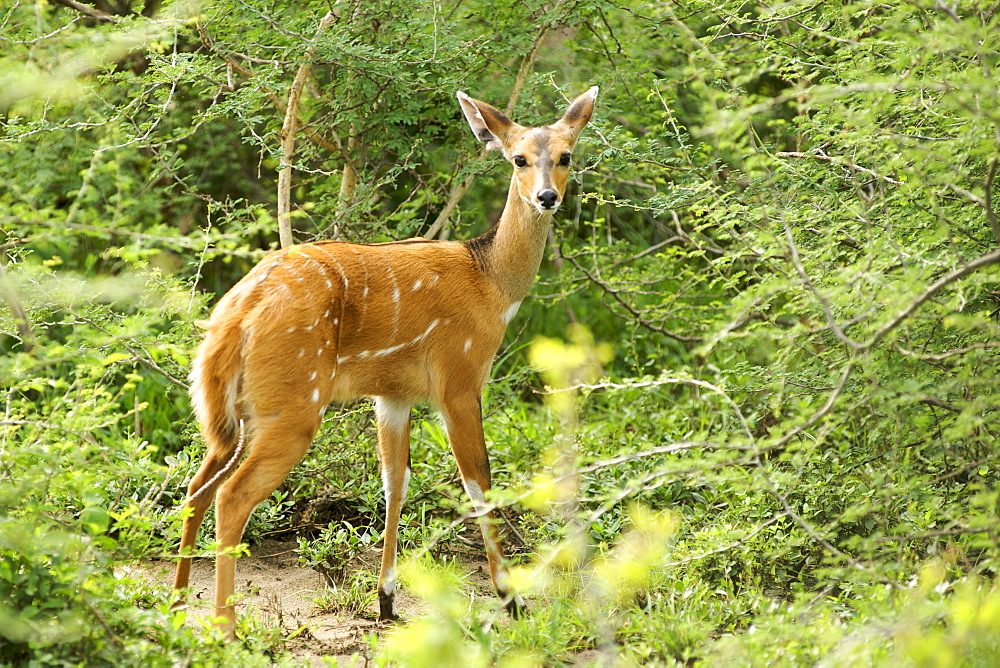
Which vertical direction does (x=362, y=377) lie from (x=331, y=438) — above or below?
above

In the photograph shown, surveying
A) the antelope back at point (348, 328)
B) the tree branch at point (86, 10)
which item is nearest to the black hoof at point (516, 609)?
the antelope back at point (348, 328)

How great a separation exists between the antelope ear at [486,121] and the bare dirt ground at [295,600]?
7.26 ft

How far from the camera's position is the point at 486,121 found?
5.23m

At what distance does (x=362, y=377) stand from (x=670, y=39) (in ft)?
9.50

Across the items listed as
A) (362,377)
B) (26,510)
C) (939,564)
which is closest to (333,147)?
(362,377)

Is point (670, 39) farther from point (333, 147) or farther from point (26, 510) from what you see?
point (26, 510)

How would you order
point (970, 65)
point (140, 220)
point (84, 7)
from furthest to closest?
point (140, 220) → point (84, 7) → point (970, 65)

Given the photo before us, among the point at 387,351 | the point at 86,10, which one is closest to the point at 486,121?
the point at 387,351

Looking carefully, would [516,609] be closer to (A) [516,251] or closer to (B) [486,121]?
(A) [516,251]

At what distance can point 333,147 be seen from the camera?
6.13 metres

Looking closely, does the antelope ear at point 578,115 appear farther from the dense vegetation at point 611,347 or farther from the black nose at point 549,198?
the black nose at point 549,198

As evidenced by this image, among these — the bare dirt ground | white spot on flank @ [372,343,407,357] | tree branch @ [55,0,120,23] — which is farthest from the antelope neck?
tree branch @ [55,0,120,23]

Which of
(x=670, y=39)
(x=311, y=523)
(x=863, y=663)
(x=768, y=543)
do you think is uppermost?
(x=670, y=39)

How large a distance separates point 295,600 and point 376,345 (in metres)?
1.29
